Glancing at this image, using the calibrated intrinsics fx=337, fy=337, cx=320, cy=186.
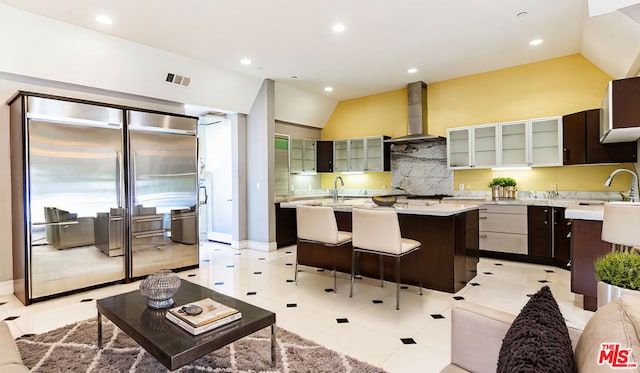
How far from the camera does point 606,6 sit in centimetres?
208

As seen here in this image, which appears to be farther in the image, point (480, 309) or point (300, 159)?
point (300, 159)

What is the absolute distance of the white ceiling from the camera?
353 cm

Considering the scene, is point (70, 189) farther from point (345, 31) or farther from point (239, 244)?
point (345, 31)

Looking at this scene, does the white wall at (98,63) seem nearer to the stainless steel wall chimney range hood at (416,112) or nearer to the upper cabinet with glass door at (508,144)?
the stainless steel wall chimney range hood at (416,112)

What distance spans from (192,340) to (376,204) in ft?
9.15

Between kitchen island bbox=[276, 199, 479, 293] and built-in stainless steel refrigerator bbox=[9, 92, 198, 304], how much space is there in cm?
240

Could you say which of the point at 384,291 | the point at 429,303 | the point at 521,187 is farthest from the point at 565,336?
the point at 521,187

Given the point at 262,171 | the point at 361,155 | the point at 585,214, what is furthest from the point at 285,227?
the point at 585,214

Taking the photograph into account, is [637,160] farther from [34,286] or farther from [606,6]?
[34,286]

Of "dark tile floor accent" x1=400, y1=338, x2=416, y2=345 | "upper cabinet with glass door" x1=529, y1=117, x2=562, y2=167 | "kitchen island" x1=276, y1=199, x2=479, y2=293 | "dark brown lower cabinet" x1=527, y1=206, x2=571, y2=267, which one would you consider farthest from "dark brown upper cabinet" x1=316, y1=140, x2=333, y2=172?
"dark tile floor accent" x1=400, y1=338, x2=416, y2=345

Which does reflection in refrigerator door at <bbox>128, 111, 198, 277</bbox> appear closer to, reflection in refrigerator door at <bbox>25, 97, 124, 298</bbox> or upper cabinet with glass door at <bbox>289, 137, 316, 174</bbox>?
reflection in refrigerator door at <bbox>25, 97, 124, 298</bbox>

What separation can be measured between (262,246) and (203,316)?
4.24 m

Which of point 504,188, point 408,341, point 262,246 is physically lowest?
point 408,341

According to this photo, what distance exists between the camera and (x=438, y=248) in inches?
145
